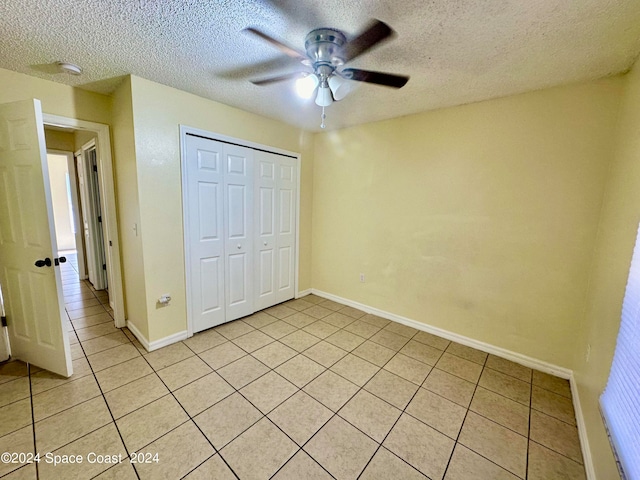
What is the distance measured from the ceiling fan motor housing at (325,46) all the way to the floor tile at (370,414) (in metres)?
2.29

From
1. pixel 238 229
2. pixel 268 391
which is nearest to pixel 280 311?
pixel 238 229

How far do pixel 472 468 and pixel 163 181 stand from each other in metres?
3.07

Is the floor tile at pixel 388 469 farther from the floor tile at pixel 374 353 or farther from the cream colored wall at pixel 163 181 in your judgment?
the cream colored wall at pixel 163 181

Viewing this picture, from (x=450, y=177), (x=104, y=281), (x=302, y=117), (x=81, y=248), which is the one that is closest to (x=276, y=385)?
(x=450, y=177)

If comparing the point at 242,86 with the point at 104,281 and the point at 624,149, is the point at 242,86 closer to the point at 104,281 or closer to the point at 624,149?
the point at 624,149

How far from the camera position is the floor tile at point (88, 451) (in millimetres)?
1323

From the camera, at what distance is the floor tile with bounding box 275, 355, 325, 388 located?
6.85ft

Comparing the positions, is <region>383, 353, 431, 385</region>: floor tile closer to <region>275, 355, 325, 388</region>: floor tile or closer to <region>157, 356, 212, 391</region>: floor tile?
<region>275, 355, 325, 388</region>: floor tile

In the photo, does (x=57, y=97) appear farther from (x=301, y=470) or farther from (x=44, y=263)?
(x=301, y=470)

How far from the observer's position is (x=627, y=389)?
1081 mm

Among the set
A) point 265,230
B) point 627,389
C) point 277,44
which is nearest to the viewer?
point 627,389

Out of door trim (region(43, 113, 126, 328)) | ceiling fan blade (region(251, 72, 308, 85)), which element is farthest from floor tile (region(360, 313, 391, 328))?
door trim (region(43, 113, 126, 328))

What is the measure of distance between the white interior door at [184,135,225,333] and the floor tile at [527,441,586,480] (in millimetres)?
2816

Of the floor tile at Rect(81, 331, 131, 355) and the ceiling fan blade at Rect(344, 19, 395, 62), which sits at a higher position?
the ceiling fan blade at Rect(344, 19, 395, 62)
